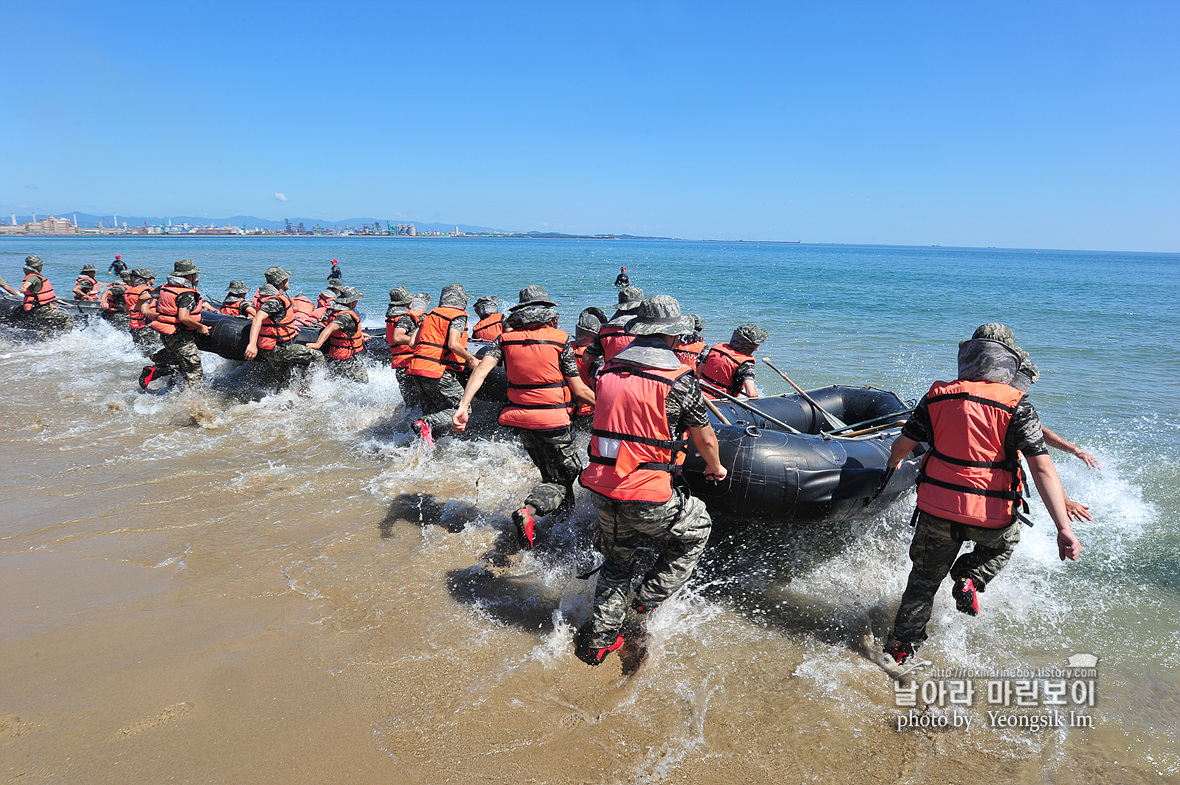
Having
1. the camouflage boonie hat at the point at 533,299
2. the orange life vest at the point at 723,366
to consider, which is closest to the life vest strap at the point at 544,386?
the camouflage boonie hat at the point at 533,299

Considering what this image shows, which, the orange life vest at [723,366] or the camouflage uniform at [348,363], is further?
the camouflage uniform at [348,363]

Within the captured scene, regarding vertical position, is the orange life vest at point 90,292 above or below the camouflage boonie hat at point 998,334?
below

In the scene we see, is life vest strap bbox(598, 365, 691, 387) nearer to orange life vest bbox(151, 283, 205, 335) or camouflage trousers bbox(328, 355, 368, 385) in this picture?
camouflage trousers bbox(328, 355, 368, 385)

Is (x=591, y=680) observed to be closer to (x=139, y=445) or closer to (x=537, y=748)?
(x=537, y=748)

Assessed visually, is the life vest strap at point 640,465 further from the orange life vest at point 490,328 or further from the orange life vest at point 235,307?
the orange life vest at point 235,307

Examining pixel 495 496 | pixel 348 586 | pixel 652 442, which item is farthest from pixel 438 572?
pixel 652 442

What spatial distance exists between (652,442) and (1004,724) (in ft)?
7.28

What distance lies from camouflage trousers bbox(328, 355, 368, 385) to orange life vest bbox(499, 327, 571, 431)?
4.94m

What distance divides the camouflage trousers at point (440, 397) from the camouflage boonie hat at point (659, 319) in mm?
3148

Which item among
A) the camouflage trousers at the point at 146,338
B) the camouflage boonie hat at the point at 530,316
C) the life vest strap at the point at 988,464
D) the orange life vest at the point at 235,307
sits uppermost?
the camouflage boonie hat at the point at 530,316

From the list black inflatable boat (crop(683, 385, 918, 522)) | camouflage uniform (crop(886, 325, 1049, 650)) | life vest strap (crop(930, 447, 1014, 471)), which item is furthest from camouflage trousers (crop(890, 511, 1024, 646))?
black inflatable boat (crop(683, 385, 918, 522))

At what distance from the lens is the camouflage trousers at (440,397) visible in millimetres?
5867

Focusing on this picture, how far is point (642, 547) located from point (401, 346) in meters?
4.39

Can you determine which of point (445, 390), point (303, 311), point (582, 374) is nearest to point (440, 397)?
point (445, 390)
